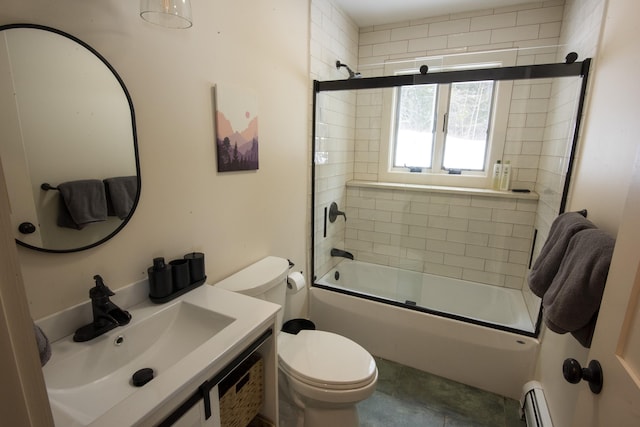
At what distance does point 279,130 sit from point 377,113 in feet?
4.21

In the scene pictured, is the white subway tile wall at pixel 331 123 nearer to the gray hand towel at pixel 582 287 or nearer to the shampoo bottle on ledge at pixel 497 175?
the shampoo bottle on ledge at pixel 497 175

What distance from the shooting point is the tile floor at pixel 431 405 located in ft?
5.75

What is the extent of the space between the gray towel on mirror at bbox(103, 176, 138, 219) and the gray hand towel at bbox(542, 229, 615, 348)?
59.0 inches

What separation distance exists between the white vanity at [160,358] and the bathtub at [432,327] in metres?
1.11

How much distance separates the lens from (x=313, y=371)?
143cm

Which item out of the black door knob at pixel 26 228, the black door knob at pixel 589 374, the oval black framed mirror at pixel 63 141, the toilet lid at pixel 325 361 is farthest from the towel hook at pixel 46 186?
the black door knob at pixel 589 374

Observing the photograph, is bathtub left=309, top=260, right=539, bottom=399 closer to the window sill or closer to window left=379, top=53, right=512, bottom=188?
the window sill

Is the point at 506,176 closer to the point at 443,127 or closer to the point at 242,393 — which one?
the point at 443,127

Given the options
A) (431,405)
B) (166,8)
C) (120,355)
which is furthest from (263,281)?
(431,405)

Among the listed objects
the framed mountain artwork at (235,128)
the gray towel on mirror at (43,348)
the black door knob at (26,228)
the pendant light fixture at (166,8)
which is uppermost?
the pendant light fixture at (166,8)

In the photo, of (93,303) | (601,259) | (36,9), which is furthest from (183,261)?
(601,259)

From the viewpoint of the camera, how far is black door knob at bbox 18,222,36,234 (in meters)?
0.87

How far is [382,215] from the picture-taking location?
285 centimetres

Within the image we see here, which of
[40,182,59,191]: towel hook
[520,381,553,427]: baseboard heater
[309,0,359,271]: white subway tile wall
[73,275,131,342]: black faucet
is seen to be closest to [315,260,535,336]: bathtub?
[309,0,359,271]: white subway tile wall
